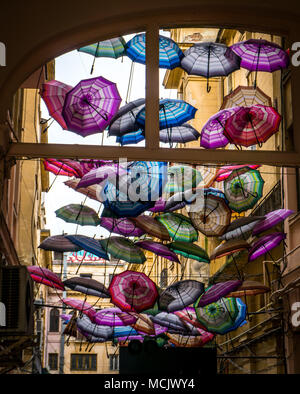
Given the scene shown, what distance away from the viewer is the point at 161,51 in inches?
304

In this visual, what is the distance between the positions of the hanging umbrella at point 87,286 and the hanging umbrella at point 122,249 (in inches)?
38.9

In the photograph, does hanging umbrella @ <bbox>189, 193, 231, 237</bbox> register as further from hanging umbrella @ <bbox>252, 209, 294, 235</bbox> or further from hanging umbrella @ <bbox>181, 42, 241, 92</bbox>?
hanging umbrella @ <bbox>181, 42, 241, 92</bbox>

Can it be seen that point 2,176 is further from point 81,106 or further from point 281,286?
point 281,286

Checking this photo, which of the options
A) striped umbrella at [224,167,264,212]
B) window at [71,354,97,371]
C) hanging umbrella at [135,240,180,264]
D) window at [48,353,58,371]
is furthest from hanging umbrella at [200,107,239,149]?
window at [48,353,58,371]

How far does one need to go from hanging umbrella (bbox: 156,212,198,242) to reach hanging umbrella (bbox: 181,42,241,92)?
357cm

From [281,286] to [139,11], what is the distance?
8904 mm

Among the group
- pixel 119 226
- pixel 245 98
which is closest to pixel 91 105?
pixel 245 98

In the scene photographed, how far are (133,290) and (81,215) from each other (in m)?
2.09

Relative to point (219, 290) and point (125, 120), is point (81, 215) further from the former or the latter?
point (125, 120)

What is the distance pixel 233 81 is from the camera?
2162 centimetres

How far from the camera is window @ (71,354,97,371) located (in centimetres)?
4778
